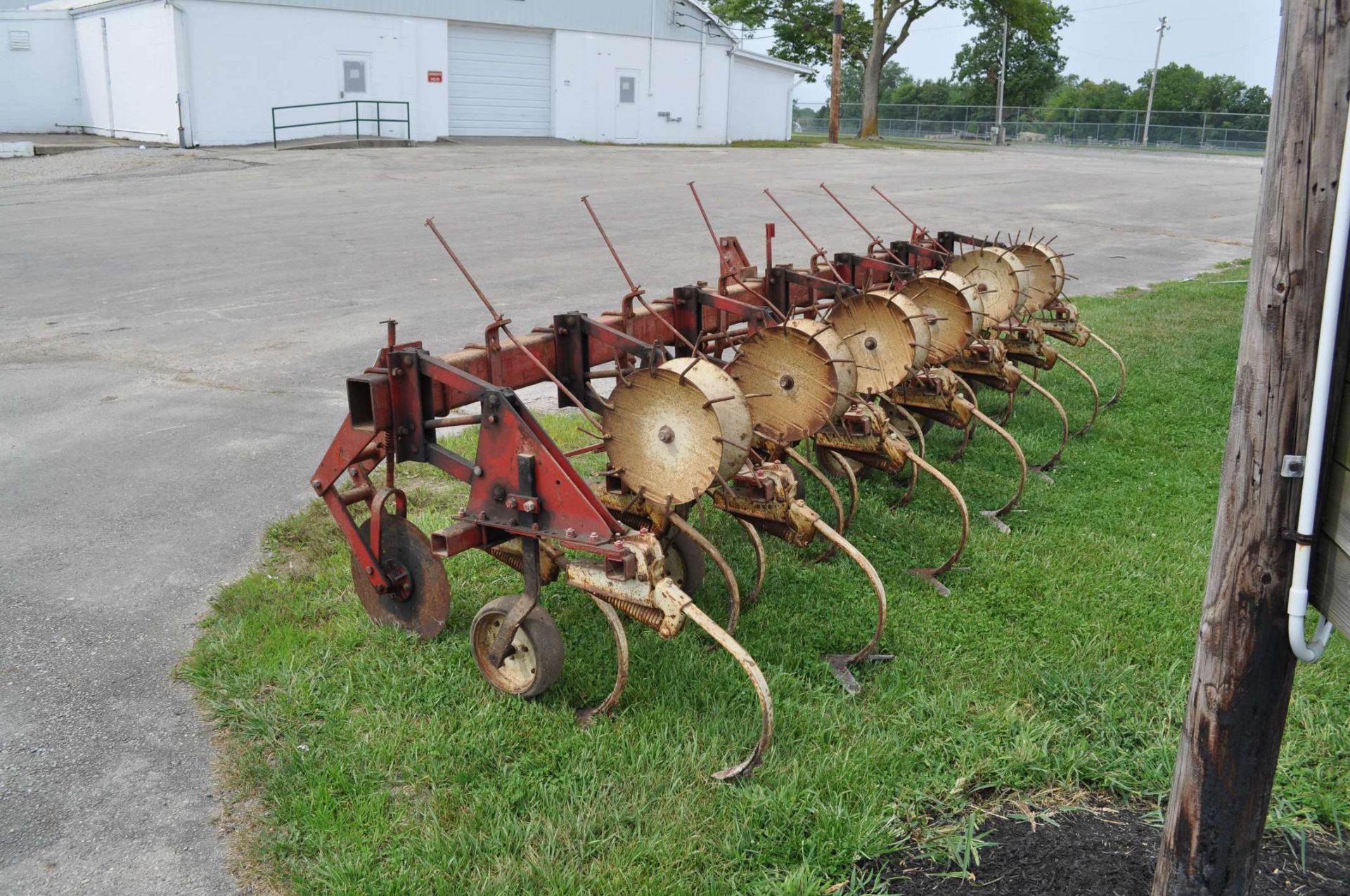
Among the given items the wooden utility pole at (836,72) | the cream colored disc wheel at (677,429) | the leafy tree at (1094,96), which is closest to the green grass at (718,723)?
the cream colored disc wheel at (677,429)

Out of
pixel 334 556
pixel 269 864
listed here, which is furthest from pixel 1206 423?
pixel 269 864

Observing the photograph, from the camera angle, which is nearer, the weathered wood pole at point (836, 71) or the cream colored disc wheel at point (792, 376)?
the cream colored disc wheel at point (792, 376)

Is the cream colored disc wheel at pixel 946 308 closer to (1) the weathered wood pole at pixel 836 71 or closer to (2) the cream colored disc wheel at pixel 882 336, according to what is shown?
(2) the cream colored disc wheel at pixel 882 336

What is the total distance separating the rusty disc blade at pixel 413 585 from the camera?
425 cm

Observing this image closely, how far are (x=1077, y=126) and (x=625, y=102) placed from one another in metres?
30.1

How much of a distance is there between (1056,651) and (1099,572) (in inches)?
37.3

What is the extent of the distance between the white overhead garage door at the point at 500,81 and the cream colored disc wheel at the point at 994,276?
27.2 metres

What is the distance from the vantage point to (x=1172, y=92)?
249 feet

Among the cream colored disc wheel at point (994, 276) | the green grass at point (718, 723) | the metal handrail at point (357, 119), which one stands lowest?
the green grass at point (718, 723)

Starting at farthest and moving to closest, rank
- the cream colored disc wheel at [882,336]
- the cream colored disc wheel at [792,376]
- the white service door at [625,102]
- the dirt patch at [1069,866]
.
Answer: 1. the white service door at [625,102]
2. the cream colored disc wheel at [882,336]
3. the cream colored disc wheel at [792,376]
4. the dirt patch at [1069,866]

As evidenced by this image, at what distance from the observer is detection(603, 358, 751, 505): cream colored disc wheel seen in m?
3.79

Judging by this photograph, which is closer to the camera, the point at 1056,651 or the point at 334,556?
the point at 1056,651

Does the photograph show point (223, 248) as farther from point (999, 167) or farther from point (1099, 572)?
point (999, 167)

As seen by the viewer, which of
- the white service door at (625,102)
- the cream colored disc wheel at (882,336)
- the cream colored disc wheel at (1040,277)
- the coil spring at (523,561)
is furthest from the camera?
the white service door at (625,102)
